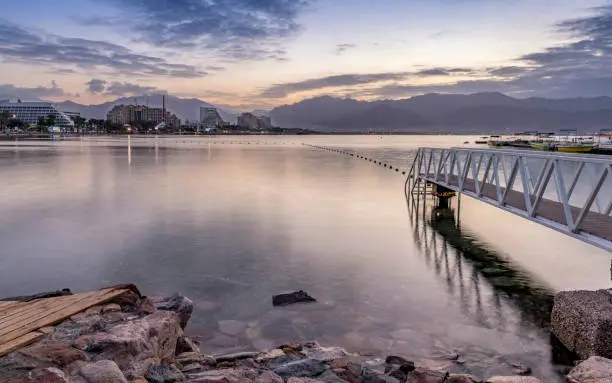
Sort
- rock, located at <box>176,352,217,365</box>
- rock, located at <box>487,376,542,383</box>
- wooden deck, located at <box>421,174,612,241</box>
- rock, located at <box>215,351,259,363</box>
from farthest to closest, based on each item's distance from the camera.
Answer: wooden deck, located at <box>421,174,612,241</box> < rock, located at <box>215,351,259,363</box> < rock, located at <box>176,352,217,365</box> < rock, located at <box>487,376,542,383</box>

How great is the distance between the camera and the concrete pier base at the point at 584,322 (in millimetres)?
7559

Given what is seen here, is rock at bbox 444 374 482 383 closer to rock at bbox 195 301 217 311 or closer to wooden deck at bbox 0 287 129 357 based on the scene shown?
rock at bbox 195 301 217 311

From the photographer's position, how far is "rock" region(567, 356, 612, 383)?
621cm

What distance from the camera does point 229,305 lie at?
10.6m

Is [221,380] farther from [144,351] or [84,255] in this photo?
[84,255]

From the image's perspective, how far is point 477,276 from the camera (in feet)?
43.5

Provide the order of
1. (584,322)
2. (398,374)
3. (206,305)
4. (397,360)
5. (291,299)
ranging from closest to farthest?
(398,374) < (397,360) < (584,322) < (206,305) < (291,299)

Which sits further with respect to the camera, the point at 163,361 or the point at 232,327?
the point at 232,327

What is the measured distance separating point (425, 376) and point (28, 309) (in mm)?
6270

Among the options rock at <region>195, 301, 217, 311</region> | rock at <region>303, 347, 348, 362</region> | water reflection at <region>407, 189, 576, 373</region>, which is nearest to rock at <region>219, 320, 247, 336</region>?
rock at <region>195, 301, 217, 311</region>

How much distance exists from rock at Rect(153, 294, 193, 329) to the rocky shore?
0.69 m

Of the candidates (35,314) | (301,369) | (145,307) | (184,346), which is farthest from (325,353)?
(35,314)

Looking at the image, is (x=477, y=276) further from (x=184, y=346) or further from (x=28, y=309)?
(x=28, y=309)

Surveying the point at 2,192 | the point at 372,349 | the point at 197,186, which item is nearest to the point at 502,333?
the point at 372,349
